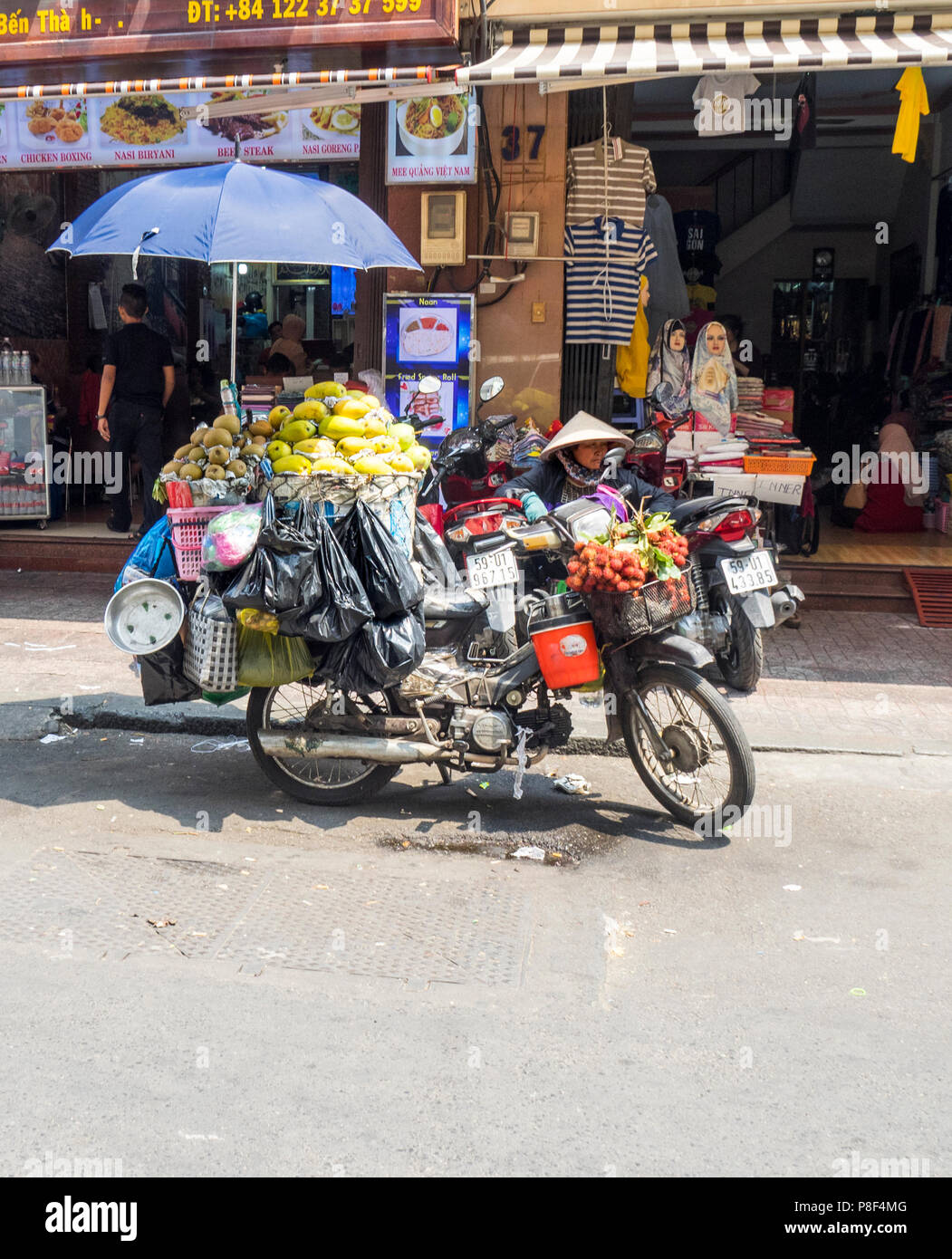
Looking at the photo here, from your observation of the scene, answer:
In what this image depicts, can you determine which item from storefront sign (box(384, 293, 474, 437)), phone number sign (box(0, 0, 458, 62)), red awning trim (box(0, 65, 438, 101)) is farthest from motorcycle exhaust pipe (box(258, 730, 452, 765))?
phone number sign (box(0, 0, 458, 62))

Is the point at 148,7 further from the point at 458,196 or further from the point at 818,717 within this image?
the point at 818,717

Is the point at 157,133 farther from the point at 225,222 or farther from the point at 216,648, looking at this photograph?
the point at 216,648

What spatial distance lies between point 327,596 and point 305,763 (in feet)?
2.89

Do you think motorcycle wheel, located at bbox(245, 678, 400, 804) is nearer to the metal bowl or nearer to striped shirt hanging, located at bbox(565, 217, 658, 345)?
the metal bowl

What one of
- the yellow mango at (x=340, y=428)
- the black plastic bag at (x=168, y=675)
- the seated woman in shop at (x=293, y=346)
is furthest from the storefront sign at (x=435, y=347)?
the black plastic bag at (x=168, y=675)

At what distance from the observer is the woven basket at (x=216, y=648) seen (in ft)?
17.4

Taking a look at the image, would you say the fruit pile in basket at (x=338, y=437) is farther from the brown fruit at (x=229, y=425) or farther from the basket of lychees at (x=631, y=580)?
the basket of lychees at (x=631, y=580)

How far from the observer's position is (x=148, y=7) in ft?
28.7

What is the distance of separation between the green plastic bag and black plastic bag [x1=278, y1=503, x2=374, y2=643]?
18 centimetres

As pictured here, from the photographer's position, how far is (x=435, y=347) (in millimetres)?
9438

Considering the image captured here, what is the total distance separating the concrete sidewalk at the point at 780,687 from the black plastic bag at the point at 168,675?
967mm

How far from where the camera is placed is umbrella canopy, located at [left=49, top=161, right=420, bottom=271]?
5.71 m

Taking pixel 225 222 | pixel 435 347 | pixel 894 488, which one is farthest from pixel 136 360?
pixel 894 488
